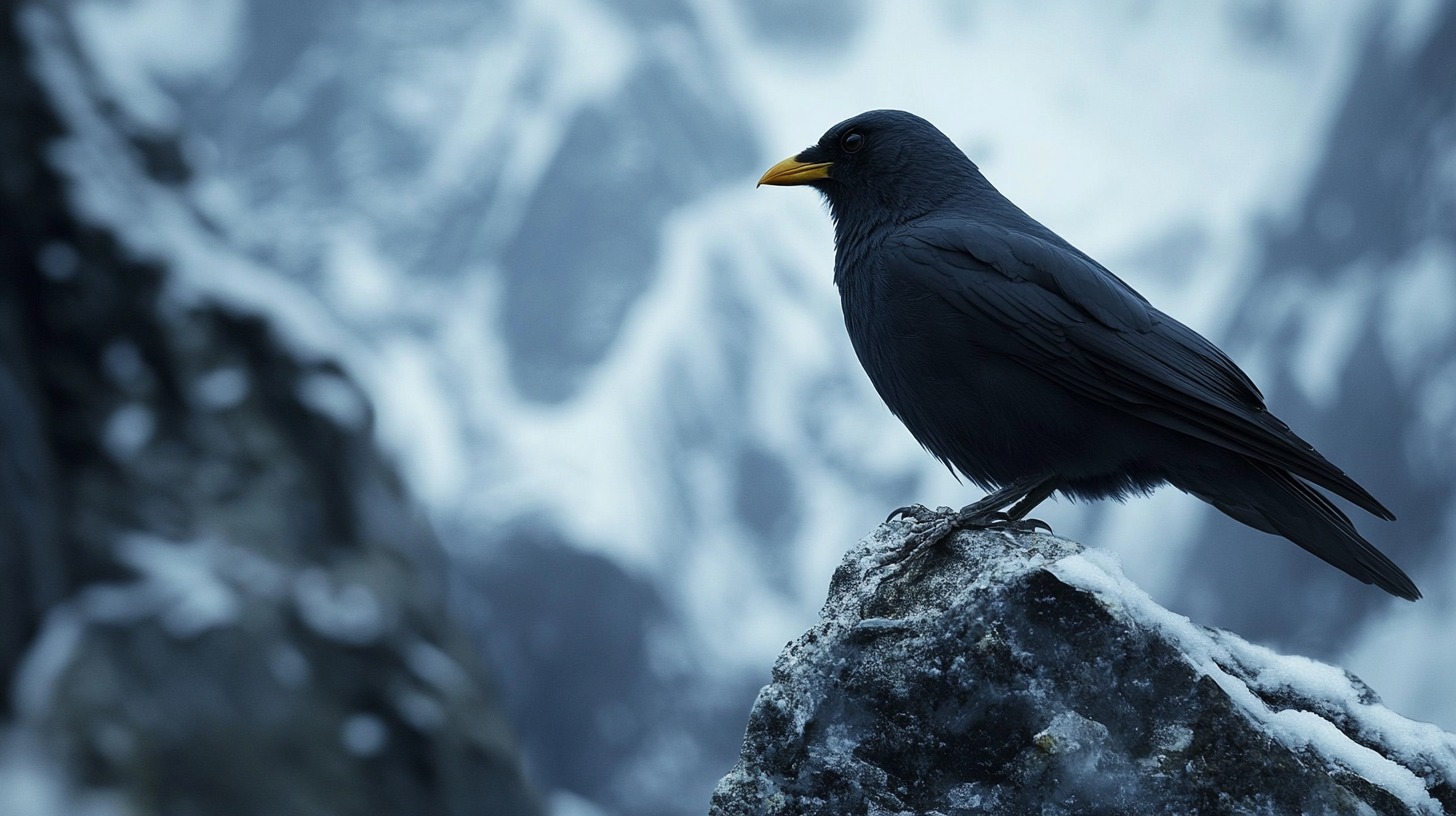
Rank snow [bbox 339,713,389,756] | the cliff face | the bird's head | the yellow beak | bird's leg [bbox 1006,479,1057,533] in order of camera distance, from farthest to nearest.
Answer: snow [bbox 339,713,389,756]
the cliff face
the yellow beak
the bird's head
bird's leg [bbox 1006,479,1057,533]

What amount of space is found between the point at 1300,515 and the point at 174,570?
25.7 meters

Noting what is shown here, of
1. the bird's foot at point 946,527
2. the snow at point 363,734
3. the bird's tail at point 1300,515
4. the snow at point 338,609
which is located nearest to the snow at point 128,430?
the snow at point 338,609

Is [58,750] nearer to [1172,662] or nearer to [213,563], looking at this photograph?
[213,563]

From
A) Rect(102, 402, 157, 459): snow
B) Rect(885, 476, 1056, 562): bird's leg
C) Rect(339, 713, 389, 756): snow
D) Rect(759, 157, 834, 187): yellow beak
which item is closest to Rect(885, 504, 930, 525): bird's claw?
Rect(885, 476, 1056, 562): bird's leg

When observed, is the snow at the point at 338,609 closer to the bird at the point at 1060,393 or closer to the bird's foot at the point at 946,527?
the bird at the point at 1060,393

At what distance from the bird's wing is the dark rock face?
0.68 m

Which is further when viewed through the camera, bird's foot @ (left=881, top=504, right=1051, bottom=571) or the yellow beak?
the yellow beak

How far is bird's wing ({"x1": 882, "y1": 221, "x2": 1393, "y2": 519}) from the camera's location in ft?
12.6

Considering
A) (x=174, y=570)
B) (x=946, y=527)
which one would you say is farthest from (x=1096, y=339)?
(x=174, y=570)

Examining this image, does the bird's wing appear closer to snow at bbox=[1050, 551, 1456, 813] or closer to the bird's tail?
the bird's tail

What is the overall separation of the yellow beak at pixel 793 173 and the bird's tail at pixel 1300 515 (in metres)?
2.33

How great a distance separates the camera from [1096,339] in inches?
161

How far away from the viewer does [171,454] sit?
25.3m

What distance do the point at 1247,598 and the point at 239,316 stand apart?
47830 millimetres
